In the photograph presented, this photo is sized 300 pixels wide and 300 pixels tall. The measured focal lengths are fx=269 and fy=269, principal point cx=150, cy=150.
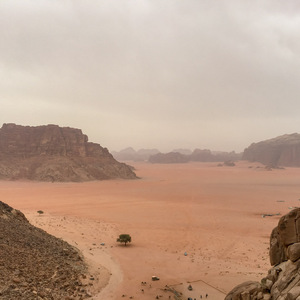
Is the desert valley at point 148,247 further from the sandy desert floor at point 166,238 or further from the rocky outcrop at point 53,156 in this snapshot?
the rocky outcrop at point 53,156

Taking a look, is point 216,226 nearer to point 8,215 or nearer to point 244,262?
point 244,262

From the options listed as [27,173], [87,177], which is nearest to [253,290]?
[87,177]

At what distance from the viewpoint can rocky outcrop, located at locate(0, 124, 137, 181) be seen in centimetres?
9350

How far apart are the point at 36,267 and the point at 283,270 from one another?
13.1m

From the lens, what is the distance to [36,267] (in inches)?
615

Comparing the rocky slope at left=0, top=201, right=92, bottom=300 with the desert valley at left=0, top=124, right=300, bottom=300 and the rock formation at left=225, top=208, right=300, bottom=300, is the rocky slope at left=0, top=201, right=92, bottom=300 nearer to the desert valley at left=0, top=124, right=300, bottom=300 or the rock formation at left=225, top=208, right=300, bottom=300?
the desert valley at left=0, top=124, right=300, bottom=300

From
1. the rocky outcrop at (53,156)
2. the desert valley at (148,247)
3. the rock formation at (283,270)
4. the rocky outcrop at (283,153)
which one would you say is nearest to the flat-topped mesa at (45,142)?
the rocky outcrop at (53,156)

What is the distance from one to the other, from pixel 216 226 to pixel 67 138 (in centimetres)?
9018

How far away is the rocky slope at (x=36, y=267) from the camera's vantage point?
13.4 meters

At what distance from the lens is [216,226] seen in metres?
34.4

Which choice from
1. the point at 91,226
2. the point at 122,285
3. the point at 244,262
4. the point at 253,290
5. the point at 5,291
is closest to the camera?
the point at 253,290

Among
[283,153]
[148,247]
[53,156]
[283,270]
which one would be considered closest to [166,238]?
[148,247]

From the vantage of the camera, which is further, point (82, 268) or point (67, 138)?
point (67, 138)

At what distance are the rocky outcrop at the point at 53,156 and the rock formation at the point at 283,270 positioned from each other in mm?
85396
